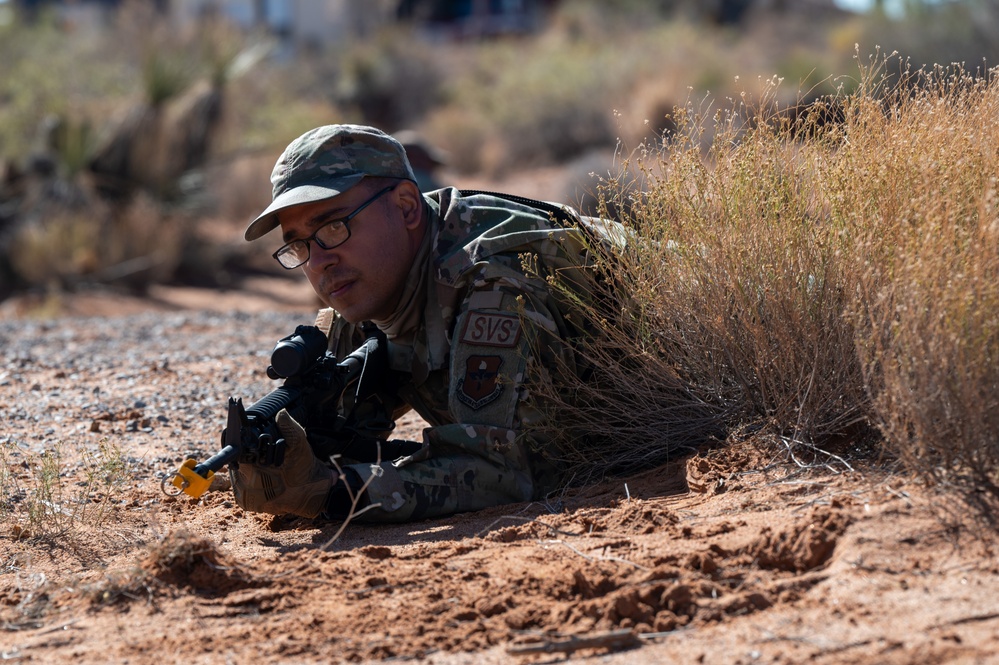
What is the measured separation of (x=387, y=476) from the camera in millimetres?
3355

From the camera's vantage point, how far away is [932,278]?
8.94 ft

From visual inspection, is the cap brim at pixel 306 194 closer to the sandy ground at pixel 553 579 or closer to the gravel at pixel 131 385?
the sandy ground at pixel 553 579

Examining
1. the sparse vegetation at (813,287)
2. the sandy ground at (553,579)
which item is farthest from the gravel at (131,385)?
the sandy ground at (553,579)

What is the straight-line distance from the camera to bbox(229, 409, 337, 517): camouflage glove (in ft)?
10.5

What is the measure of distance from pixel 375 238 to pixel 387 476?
0.79 m

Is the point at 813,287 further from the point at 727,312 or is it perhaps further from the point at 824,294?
the point at 727,312

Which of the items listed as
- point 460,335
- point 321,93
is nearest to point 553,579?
point 460,335

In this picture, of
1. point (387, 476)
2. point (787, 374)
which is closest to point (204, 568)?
point (387, 476)

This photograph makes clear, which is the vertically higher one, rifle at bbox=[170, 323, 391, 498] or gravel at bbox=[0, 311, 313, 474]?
rifle at bbox=[170, 323, 391, 498]

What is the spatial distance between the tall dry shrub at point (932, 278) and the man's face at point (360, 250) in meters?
1.42

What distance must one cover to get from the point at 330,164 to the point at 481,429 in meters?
1.01

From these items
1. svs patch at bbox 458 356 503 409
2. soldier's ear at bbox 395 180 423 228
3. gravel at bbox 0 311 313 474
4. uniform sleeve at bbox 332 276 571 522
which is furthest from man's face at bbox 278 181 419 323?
gravel at bbox 0 311 313 474

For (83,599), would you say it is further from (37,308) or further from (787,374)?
(37,308)

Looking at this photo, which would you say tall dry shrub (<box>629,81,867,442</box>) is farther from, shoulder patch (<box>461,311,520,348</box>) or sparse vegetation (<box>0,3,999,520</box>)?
shoulder patch (<box>461,311,520,348</box>)
